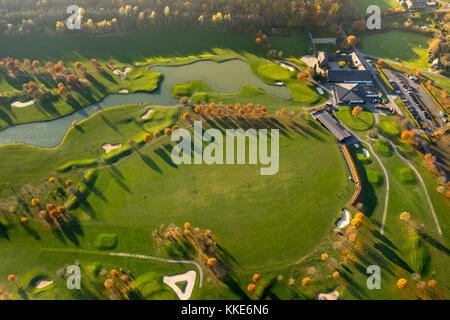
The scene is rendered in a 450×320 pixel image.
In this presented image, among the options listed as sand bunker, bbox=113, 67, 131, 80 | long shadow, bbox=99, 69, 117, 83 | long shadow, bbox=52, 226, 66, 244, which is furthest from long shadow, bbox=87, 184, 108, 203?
sand bunker, bbox=113, 67, 131, 80

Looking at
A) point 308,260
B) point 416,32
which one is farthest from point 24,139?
point 416,32

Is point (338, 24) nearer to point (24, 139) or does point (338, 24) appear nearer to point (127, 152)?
point (127, 152)

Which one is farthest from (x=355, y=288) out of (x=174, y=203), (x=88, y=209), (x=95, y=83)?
(x=95, y=83)

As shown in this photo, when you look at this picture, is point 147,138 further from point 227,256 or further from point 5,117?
point 5,117

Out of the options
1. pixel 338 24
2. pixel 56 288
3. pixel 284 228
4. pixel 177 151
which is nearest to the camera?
pixel 56 288

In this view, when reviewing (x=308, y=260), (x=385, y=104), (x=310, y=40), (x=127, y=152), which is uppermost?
(x=310, y=40)

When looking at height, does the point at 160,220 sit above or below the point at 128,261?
above

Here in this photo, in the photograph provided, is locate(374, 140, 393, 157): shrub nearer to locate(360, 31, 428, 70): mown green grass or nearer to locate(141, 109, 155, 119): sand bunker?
locate(360, 31, 428, 70): mown green grass
